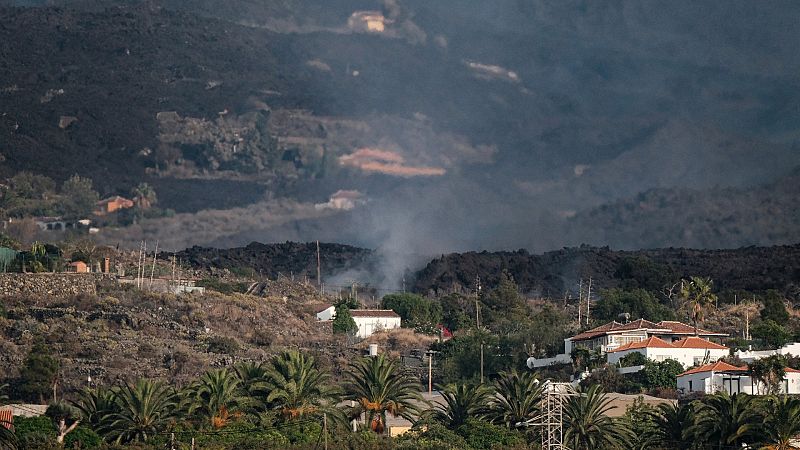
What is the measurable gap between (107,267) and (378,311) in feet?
90.0

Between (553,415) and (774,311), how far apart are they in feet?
228

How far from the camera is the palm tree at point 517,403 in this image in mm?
124375

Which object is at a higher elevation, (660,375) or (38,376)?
(660,375)

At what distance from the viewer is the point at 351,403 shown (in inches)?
5290

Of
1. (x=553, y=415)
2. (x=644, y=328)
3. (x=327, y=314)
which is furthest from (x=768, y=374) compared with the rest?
(x=327, y=314)

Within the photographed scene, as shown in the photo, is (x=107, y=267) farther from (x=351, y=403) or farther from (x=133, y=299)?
(x=351, y=403)

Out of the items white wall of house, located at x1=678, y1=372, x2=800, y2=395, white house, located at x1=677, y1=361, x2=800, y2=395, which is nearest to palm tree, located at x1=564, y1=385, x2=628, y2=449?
white house, located at x1=677, y1=361, x2=800, y2=395

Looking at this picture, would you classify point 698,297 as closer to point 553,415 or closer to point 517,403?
point 517,403

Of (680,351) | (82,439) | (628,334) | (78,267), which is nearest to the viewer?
(82,439)

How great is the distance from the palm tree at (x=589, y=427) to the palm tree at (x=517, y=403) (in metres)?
4.09

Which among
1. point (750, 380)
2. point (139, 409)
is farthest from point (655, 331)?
point (139, 409)

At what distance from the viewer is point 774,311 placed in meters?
176

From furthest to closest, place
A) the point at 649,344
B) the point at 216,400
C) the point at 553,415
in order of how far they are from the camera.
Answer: the point at 649,344 < the point at 216,400 < the point at 553,415

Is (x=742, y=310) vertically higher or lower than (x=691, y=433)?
higher
